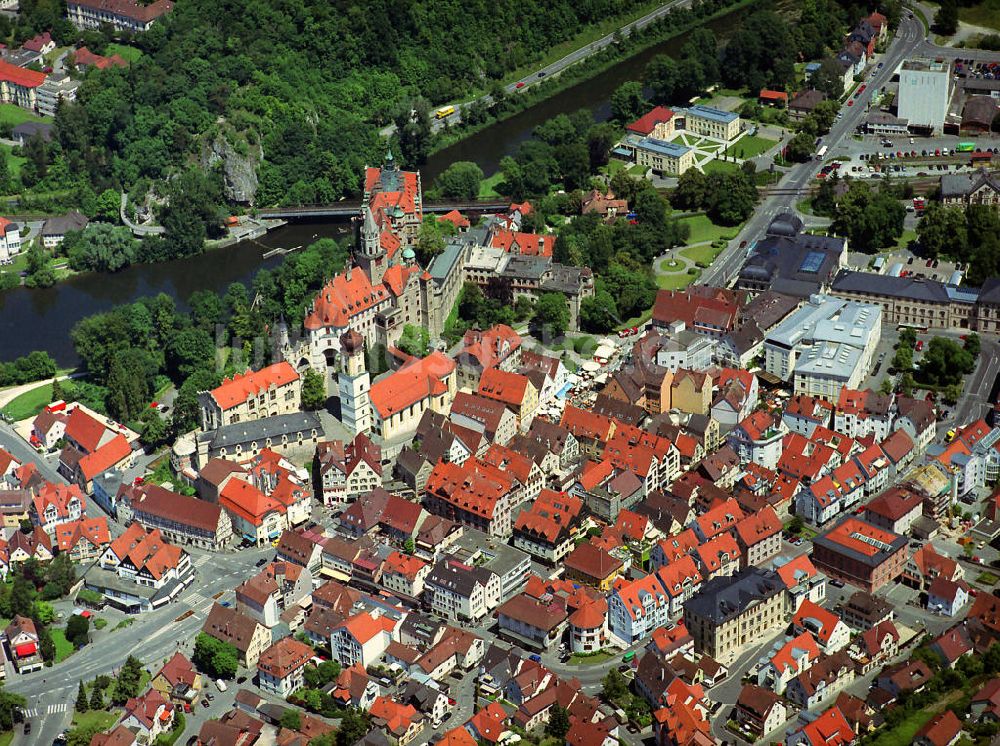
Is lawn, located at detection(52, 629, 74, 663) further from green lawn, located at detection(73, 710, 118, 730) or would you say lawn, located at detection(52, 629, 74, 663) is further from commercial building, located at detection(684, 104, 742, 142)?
commercial building, located at detection(684, 104, 742, 142)

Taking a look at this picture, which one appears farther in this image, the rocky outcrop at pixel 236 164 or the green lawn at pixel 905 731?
the rocky outcrop at pixel 236 164

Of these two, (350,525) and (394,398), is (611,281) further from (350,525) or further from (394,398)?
(350,525)

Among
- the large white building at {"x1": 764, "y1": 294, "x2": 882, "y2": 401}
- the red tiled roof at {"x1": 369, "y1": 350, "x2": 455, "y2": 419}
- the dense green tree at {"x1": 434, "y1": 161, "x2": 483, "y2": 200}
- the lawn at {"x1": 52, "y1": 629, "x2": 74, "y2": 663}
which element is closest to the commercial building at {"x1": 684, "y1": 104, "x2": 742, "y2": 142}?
the dense green tree at {"x1": 434, "y1": 161, "x2": 483, "y2": 200}

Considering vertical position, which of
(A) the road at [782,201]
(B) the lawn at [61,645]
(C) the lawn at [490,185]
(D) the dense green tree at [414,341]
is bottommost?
(B) the lawn at [61,645]

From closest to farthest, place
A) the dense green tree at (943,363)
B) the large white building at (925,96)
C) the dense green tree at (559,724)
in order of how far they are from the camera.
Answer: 1. the dense green tree at (559,724)
2. the dense green tree at (943,363)
3. the large white building at (925,96)

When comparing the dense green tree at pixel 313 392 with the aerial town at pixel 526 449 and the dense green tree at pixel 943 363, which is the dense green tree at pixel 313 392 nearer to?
the aerial town at pixel 526 449

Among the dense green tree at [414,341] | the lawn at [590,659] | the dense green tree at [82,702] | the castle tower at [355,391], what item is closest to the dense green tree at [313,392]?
the castle tower at [355,391]

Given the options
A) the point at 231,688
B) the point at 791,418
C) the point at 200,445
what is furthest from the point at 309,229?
the point at 231,688
